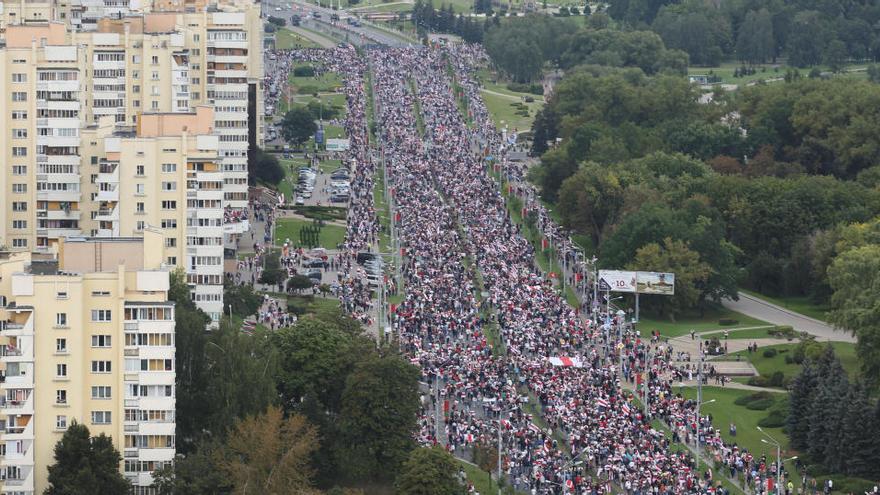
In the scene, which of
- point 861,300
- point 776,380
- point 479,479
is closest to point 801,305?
point 861,300

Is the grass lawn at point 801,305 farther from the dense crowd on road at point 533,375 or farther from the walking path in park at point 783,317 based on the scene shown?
the dense crowd on road at point 533,375

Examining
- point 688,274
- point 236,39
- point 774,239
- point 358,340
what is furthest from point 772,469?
point 236,39

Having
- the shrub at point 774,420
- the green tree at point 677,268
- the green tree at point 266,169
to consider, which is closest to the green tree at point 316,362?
the shrub at point 774,420

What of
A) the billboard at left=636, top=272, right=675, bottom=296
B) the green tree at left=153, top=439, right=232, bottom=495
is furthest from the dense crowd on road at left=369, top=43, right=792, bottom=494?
the green tree at left=153, top=439, right=232, bottom=495

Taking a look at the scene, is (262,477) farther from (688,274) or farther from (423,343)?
(688,274)

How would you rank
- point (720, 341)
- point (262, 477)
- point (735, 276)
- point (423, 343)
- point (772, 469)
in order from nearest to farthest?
point (262, 477)
point (772, 469)
point (423, 343)
point (720, 341)
point (735, 276)
